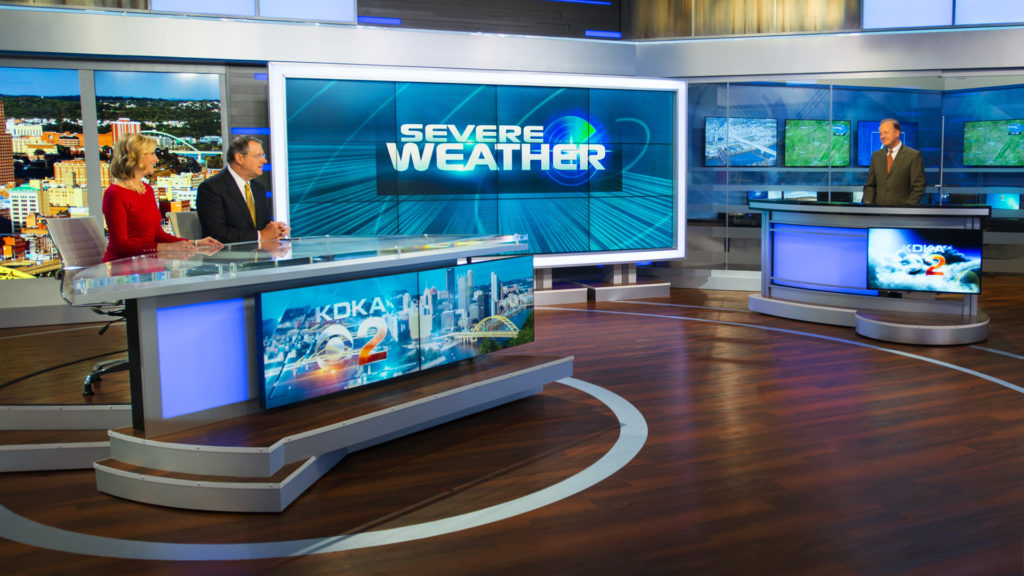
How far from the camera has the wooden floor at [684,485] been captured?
276cm

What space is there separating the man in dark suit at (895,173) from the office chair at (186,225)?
486 centimetres

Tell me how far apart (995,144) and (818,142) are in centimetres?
187

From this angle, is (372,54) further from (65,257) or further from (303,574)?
(303,574)

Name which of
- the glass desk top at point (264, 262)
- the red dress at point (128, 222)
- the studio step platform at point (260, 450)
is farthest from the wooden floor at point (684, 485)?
the glass desk top at point (264, 262)

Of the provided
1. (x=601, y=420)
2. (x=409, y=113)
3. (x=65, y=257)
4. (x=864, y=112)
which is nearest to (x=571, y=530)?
(x=601, y=420)

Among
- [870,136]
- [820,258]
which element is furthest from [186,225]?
[870,136]

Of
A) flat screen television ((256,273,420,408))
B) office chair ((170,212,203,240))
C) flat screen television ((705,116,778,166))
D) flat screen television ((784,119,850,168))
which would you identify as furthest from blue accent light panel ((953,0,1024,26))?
office chair ((170,212,203,240))

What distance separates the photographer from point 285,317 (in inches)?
142

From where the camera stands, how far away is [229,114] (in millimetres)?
7531

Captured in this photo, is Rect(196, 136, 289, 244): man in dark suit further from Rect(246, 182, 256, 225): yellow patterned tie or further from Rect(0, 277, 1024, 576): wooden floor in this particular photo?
Rect(0, 277, 1024, 576): wooden floor

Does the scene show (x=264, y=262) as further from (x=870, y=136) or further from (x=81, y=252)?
(x=870, y=136)

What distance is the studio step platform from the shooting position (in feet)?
10.3

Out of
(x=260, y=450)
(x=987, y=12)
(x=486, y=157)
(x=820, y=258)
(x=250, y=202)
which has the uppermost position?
(x=987, y=12)

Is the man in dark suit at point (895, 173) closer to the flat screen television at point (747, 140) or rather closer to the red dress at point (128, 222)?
the flat screen television at point (747, 140)
